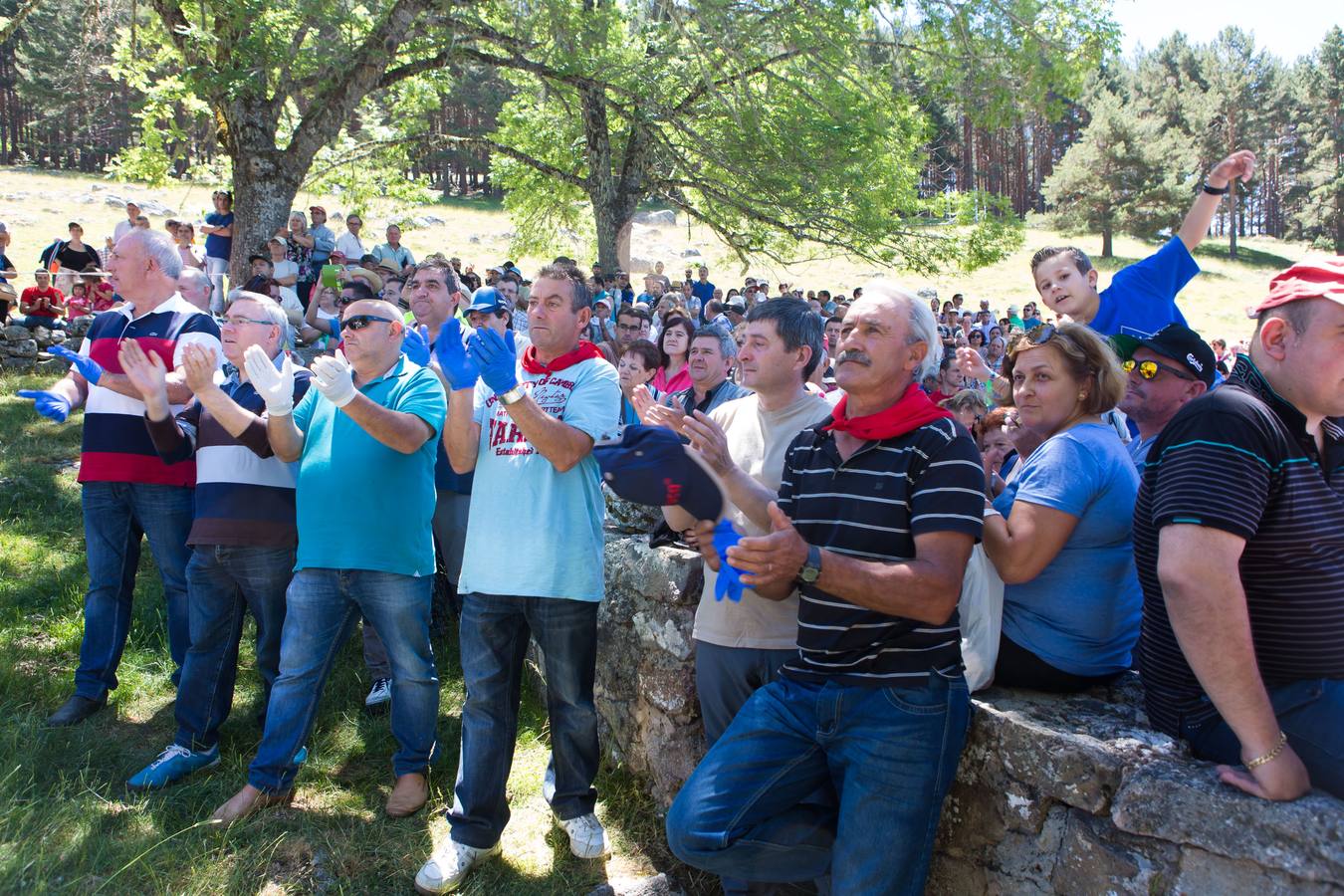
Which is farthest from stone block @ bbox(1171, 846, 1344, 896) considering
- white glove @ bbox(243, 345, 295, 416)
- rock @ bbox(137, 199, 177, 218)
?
rock @ bbox(137, 199, 177, 218)

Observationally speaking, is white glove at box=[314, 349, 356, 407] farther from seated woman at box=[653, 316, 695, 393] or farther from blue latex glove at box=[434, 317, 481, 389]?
seated woman at box=[653, 316, 695, 393]

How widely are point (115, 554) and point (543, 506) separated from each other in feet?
8.17

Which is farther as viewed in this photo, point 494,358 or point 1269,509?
point 494,358

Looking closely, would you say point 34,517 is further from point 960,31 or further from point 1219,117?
point 1219,117

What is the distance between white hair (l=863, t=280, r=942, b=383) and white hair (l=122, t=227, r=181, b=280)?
11.7ft

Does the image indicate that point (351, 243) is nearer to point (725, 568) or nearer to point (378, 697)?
point (378, 697)

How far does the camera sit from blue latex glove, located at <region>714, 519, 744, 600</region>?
2264 mm

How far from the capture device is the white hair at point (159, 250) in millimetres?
4453

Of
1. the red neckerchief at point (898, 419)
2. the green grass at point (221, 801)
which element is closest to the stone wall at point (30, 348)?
the green grass at point (221, 801)

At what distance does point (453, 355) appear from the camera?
10.5 ft

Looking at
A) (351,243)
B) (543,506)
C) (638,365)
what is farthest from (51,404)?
(351,243)

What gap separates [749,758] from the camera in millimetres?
2482

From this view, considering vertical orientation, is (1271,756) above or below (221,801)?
above

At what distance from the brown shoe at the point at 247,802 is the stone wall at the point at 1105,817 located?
2488 millimetres
